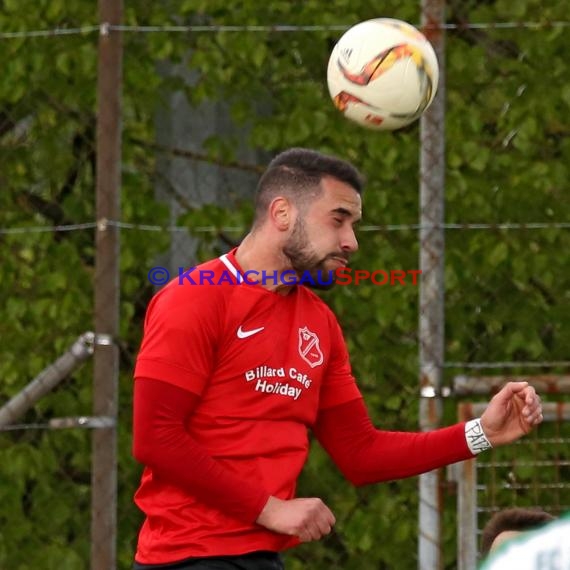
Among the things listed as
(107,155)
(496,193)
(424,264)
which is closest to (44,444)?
(107,155)

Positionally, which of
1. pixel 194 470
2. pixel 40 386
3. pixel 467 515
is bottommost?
pixel 467 515

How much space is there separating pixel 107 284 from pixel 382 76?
1.44 m

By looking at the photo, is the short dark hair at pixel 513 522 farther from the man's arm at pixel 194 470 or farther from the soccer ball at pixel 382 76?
the soccer ball at pixel 382 76

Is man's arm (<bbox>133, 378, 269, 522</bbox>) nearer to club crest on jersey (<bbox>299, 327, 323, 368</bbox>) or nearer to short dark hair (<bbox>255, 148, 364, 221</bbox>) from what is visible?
club crest on jersey (<bbox>299, 327, 323, 368</bbox>)

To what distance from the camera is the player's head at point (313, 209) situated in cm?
374

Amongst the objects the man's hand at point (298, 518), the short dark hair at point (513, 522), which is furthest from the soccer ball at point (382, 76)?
the man's hand at point (298, 518)

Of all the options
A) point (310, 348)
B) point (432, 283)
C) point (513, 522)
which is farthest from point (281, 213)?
point (432, 283)

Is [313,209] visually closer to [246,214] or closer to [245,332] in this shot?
[245,332]

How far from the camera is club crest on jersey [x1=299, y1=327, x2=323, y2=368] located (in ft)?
12.1

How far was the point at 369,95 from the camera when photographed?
4.55m

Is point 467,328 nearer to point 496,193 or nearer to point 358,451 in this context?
point 496,193

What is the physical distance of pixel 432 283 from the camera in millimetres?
5238

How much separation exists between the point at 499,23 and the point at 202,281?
8.69 ft

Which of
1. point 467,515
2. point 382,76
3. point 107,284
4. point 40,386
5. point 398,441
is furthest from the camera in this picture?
point 40,386
